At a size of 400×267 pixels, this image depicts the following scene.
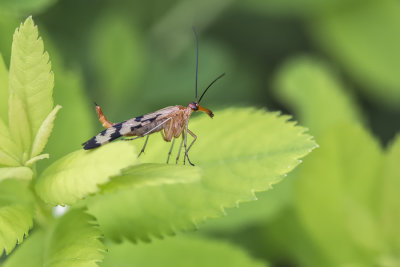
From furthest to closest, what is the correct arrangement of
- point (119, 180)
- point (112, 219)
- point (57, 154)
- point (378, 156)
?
1. point (378, 156)
2. point (57, 154)
3. point (112, 219)
4. point (119, 180)

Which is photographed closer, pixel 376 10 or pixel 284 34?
pixel 376 10

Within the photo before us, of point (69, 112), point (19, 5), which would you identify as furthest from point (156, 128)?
point (19, 5)

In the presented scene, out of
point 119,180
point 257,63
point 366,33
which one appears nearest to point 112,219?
point 119,180

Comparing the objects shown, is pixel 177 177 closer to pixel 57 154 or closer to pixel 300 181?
pixel 57 154

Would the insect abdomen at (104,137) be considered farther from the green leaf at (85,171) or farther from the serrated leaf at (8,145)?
the serrated leaf at (8,145)

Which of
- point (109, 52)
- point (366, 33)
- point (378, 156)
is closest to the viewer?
point (378, 156)

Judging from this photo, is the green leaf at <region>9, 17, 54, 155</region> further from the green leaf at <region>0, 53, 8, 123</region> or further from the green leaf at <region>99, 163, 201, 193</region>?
the green leaf at <region>99, 163, 201, 193</region>

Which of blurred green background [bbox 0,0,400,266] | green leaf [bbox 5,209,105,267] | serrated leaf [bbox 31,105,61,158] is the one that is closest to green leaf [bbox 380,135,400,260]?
blurred green background [bbox 0,0,400,266]
